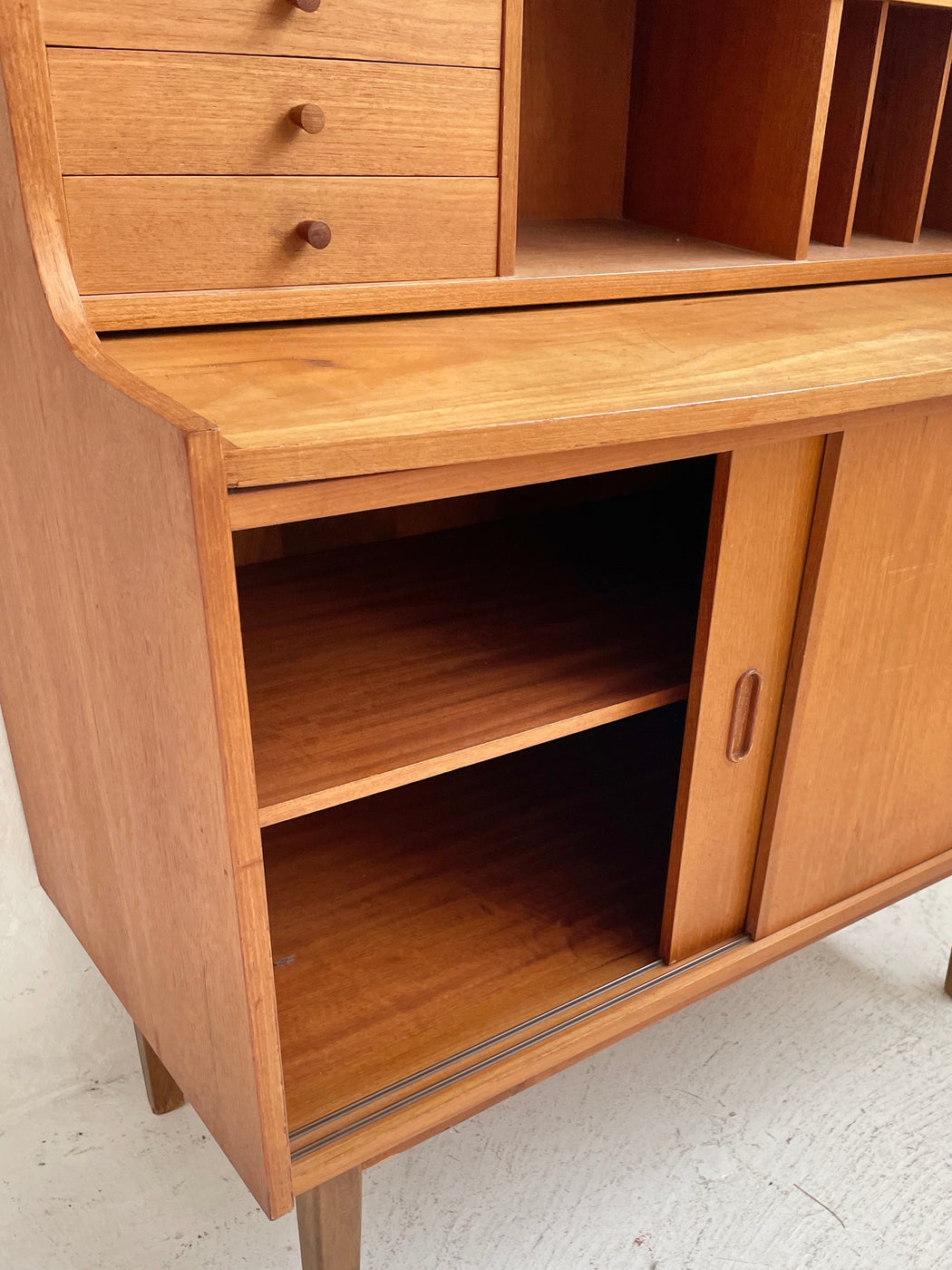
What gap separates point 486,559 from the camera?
1.34m

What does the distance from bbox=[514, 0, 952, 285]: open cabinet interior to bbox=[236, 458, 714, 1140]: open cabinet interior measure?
14.1 inches

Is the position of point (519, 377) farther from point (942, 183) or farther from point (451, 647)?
point (942, 183)

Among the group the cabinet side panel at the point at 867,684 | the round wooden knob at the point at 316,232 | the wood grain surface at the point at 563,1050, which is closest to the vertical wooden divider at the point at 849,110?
the cabinet side panel at the point at 867,684

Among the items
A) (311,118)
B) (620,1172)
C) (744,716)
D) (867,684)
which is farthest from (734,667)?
(620,1172)

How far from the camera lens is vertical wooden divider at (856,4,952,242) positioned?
1.27 meters

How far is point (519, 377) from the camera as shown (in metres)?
0.85

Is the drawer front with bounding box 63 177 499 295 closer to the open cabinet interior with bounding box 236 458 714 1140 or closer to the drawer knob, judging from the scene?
the drawer knob

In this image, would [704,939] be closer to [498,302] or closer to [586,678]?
[586,678]

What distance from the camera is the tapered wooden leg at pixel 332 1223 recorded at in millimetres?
965

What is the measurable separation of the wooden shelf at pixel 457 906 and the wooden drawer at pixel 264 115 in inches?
28.8

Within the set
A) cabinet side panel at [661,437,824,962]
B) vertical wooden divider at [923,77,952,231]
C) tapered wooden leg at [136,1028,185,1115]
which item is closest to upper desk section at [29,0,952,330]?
vertical wooden divider at [923,77,952,231]

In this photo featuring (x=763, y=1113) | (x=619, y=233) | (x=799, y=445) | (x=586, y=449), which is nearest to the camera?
(x=586, y=449)

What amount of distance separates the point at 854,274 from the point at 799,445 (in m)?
0.39

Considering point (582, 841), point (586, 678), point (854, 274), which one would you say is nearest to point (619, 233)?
point (854, 274)
